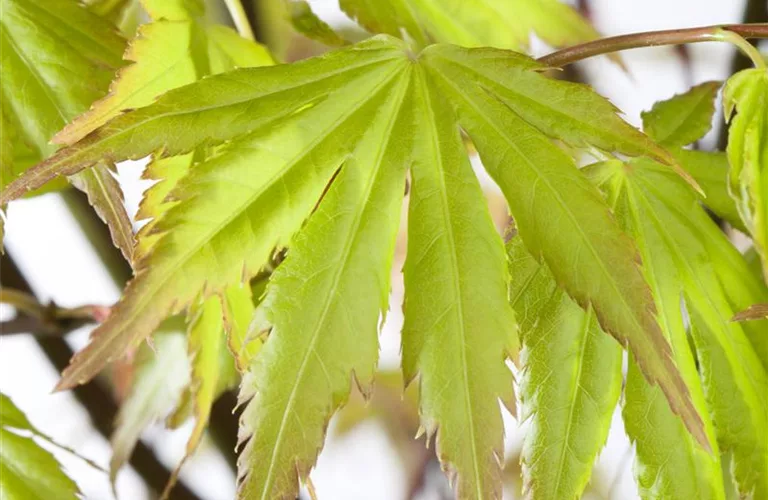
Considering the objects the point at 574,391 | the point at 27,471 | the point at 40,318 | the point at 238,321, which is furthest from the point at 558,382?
the point at 40,318

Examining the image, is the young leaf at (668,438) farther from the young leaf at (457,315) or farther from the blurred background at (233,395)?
the blurred background at (233,395)

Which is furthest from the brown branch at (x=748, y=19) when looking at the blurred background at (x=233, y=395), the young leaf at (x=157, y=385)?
the young leaf at (x=157, y=385)

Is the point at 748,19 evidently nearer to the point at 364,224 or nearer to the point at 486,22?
the point at 486,22

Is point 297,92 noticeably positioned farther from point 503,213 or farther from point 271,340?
point 503,213

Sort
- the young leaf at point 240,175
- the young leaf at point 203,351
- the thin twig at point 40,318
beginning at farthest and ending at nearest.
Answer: the thin twig at point 40,318, the young leaf at point 203,351, the young leaf at point 240,175

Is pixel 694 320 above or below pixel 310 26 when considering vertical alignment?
below

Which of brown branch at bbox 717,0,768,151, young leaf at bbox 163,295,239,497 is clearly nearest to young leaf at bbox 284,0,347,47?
young leaf at bbox 163,295,239,497
